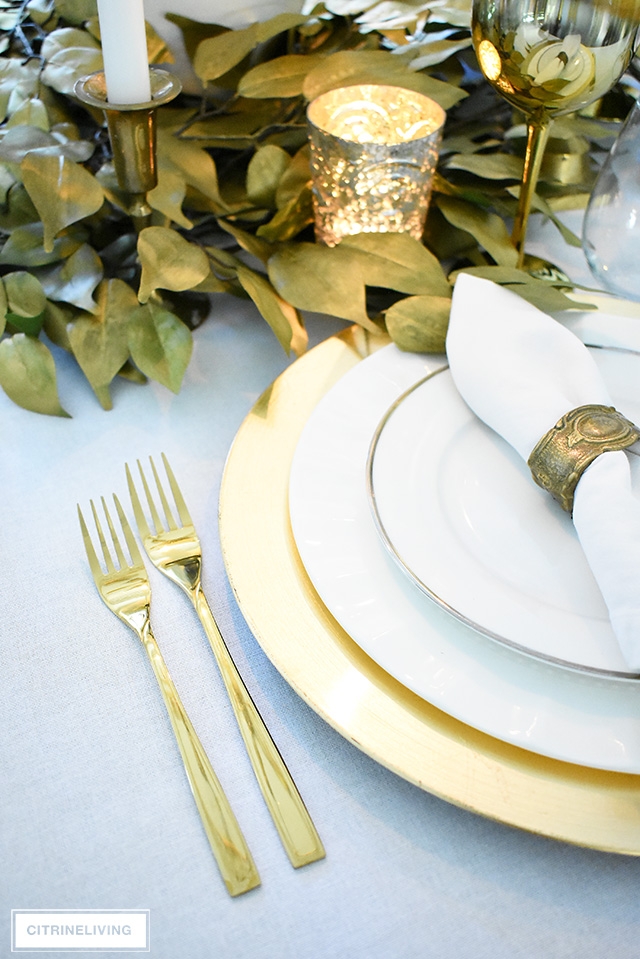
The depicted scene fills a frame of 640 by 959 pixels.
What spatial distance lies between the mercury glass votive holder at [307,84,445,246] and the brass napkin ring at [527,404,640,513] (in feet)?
0.79

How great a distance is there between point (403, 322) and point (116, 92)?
8.9 inches

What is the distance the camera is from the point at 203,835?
0.33 meters

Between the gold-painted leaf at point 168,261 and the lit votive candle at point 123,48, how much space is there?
0.08m

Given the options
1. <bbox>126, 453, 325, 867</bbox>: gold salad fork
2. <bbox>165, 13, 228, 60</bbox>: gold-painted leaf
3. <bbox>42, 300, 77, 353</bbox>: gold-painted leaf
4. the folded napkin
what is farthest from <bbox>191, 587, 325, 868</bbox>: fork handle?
<bbox>165, 13, 228, 60</bbox>: gold-painted leaf

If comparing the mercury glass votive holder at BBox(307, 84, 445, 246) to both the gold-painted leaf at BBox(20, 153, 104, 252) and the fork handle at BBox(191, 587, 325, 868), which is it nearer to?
the gold-painted leaf at BBox(20, 153, 104, 252)

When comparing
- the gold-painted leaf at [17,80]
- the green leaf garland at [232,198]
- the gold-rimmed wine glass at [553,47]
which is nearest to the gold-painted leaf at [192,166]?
the green leaf garland at [232,198]

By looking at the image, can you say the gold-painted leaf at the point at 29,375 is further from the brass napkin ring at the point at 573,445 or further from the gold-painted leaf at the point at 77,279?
the brass napkin ring at the point at 573,445

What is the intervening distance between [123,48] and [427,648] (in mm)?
391

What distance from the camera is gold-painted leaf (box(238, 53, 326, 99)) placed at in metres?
0.61

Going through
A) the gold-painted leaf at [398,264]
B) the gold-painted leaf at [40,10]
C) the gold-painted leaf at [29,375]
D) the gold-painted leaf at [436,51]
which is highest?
the gold-painted leaf at [40,10]

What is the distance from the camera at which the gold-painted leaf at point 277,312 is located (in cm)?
51

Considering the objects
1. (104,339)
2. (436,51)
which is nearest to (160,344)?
(104,339)

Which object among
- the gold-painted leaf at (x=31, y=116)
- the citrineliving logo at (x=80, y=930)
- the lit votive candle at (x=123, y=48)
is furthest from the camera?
the gold-painted leaf at (x=31, y=116)

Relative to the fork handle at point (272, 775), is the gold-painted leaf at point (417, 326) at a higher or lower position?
higher
